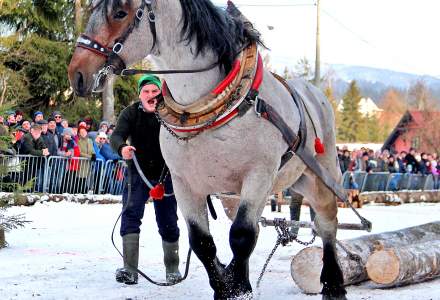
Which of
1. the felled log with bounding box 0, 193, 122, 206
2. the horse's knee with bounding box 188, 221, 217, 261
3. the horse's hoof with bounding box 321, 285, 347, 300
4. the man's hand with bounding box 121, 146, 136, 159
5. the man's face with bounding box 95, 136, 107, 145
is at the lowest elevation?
the felled log with bounding box 0, 193, 122, 206

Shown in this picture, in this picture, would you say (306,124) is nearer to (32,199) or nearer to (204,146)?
(204,146)

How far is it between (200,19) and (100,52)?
748 millimetres

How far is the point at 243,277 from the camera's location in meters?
4.95

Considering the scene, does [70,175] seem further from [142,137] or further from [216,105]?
[216,105]

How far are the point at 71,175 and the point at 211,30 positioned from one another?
9803 millimetres

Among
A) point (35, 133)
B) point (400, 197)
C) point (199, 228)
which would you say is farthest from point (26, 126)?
point (400, 197)

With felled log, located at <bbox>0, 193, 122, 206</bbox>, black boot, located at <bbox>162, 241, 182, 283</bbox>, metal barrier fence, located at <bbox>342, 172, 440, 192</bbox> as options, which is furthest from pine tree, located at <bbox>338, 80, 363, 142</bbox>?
black boot, located at <bbox>162, 241, 182, 283</bbox>

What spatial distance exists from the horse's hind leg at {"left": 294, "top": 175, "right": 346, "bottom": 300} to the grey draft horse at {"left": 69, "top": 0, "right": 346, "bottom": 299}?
4.33ft

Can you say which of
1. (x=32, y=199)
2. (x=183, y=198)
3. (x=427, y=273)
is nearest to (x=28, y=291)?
(x=183, y=198)

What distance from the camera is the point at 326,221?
6590 mm

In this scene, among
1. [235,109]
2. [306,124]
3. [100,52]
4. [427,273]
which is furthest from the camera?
[427,273]

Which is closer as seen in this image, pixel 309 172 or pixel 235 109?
pixel 235 109

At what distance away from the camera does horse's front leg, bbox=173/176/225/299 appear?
511cm

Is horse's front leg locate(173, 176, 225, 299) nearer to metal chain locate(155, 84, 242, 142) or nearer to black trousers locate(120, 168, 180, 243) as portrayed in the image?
metal chain locate(155, 84, 242, 142)
